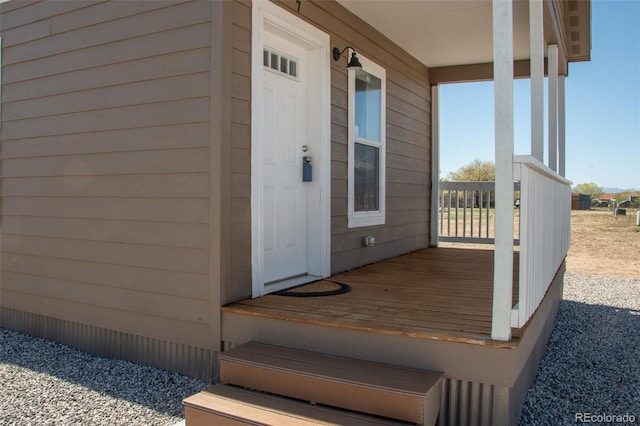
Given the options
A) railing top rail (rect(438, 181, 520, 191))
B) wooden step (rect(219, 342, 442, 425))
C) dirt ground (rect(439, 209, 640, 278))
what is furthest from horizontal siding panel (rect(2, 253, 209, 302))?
dirt ground (rect(439, 209, 640, 278))

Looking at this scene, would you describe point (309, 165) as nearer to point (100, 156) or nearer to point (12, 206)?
point (100, 156)

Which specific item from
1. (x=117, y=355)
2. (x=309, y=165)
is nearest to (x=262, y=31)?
(x=309, y=165)

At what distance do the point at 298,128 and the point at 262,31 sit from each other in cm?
88

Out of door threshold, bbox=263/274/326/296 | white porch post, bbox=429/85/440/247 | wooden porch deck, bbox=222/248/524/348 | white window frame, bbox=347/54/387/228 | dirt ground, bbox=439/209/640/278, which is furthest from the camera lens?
dirt ground, bbox=439/209/640/278

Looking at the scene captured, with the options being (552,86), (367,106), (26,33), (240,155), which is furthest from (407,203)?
(26,33)

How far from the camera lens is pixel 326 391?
7.38ft

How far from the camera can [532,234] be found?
2463 millimetres

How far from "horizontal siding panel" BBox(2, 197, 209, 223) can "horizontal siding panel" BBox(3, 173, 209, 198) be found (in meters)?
0.04

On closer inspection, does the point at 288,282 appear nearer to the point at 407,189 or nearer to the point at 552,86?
the point at 407,189

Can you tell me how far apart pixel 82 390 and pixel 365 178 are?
9.97 feet

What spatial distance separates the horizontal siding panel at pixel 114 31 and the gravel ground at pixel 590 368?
118 inches

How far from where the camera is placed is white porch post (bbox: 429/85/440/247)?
22.7ft

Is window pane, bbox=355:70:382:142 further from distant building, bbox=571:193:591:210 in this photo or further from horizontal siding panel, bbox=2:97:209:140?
distant building, bbox=571:193:591:210

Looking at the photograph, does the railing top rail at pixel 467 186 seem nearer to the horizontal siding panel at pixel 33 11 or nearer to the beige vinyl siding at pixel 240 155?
the beige vinyl siding at pixel 240 155
